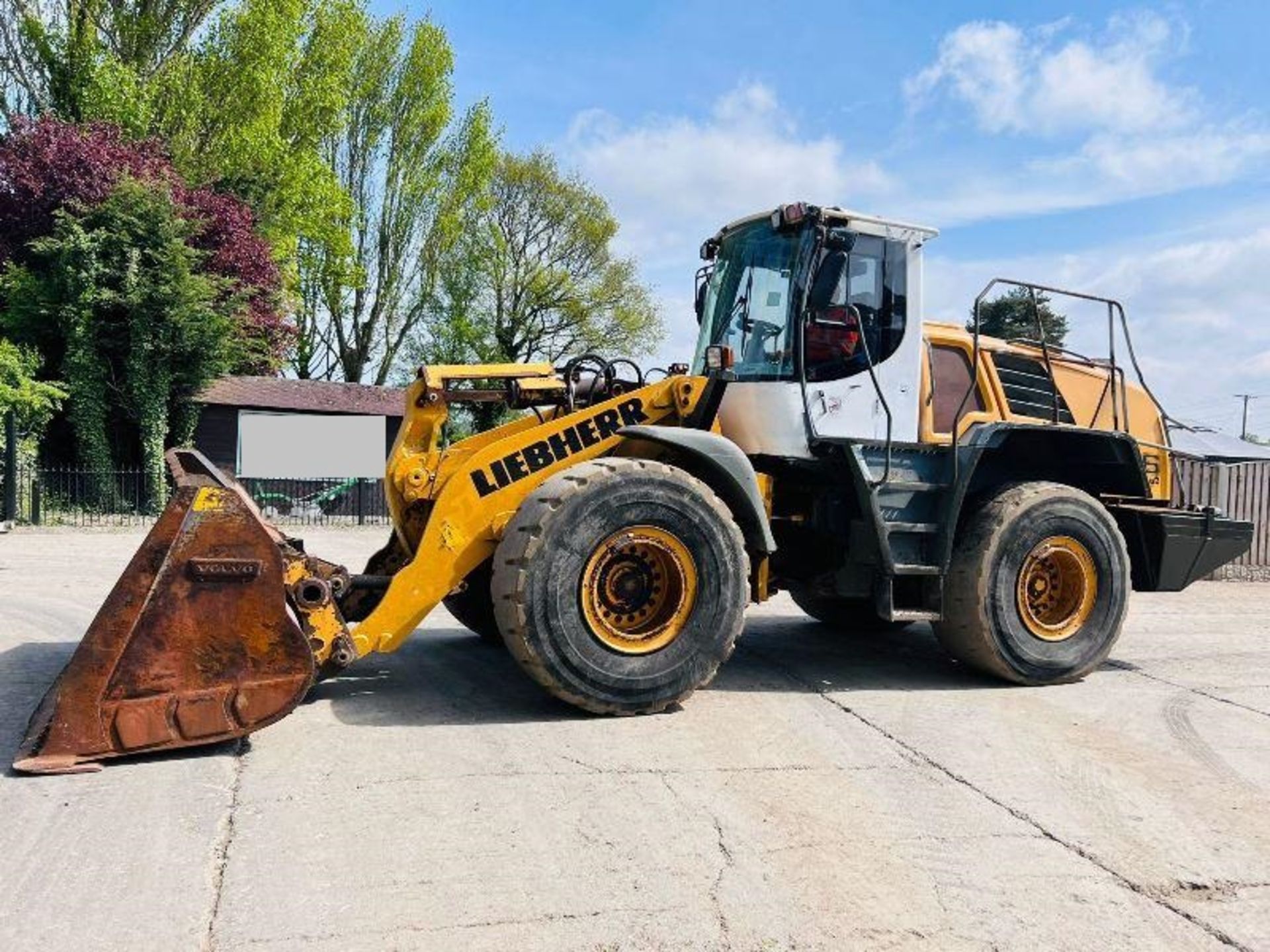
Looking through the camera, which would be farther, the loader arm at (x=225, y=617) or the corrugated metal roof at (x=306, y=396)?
the corrugated metal roof at (x=306, y=396)

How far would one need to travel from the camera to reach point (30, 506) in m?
18.9

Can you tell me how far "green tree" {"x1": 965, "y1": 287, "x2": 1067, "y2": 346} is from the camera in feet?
23.6

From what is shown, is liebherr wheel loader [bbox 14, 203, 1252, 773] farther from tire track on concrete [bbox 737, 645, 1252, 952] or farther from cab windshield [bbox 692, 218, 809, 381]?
tire track on concrete [bbox 737, 645, 1252, 952]

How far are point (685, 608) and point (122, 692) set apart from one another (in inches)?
108

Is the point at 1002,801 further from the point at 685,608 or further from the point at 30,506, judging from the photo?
the point at 30,506

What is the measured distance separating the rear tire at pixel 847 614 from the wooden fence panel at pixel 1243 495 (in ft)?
30.8

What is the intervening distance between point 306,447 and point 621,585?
21165 millimetres

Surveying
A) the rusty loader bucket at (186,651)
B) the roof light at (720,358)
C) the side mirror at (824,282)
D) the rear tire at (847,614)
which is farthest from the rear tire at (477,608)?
the side mirror at (824,282)

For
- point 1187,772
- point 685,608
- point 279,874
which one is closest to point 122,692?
point 279,874

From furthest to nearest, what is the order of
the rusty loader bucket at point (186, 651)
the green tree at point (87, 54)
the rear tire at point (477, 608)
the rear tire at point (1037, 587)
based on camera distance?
the green tree at point (87, 54) < the rear tire at point (477, 608) < the rear tire at point (1037, 587) < the rusty loader bucket at point (186, 651)

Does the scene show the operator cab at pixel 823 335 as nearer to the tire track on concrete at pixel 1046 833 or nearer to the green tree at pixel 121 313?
the tire track on concrete at pixel 1046 833

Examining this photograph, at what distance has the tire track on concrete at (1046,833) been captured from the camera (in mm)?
3271

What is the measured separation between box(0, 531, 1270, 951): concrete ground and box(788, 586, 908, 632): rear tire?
1.85 metres

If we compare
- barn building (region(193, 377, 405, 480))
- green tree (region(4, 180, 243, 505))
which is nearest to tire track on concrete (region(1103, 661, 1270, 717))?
barn building (region(193, 377, 405, 480))
